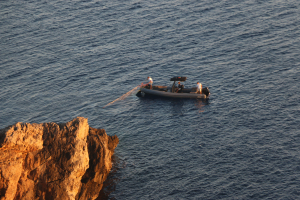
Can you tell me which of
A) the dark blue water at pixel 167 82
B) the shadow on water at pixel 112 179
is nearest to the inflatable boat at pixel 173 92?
the dark blue water at pixel 167 82

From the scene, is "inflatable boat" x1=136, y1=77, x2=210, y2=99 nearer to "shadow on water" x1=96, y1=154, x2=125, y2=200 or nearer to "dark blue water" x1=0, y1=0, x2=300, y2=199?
"dark blue water" x1=0, y1=0, x2=300, y2=199

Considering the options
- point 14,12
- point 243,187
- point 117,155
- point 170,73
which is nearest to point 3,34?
point 14,12

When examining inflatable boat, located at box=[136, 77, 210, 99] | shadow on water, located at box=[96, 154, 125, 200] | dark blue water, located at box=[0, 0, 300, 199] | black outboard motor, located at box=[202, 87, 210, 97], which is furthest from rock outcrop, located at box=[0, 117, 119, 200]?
black outboard motor, located at box=[202, 87, 210, 97]

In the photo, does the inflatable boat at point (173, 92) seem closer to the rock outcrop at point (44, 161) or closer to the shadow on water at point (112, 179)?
→ the shadow on water at point (112, 179)

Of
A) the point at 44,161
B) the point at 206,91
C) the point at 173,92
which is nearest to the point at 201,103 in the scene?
the point at 206,91

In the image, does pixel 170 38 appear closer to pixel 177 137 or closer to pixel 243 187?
pixel 177 137

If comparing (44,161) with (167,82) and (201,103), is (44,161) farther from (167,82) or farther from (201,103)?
(167,82)
